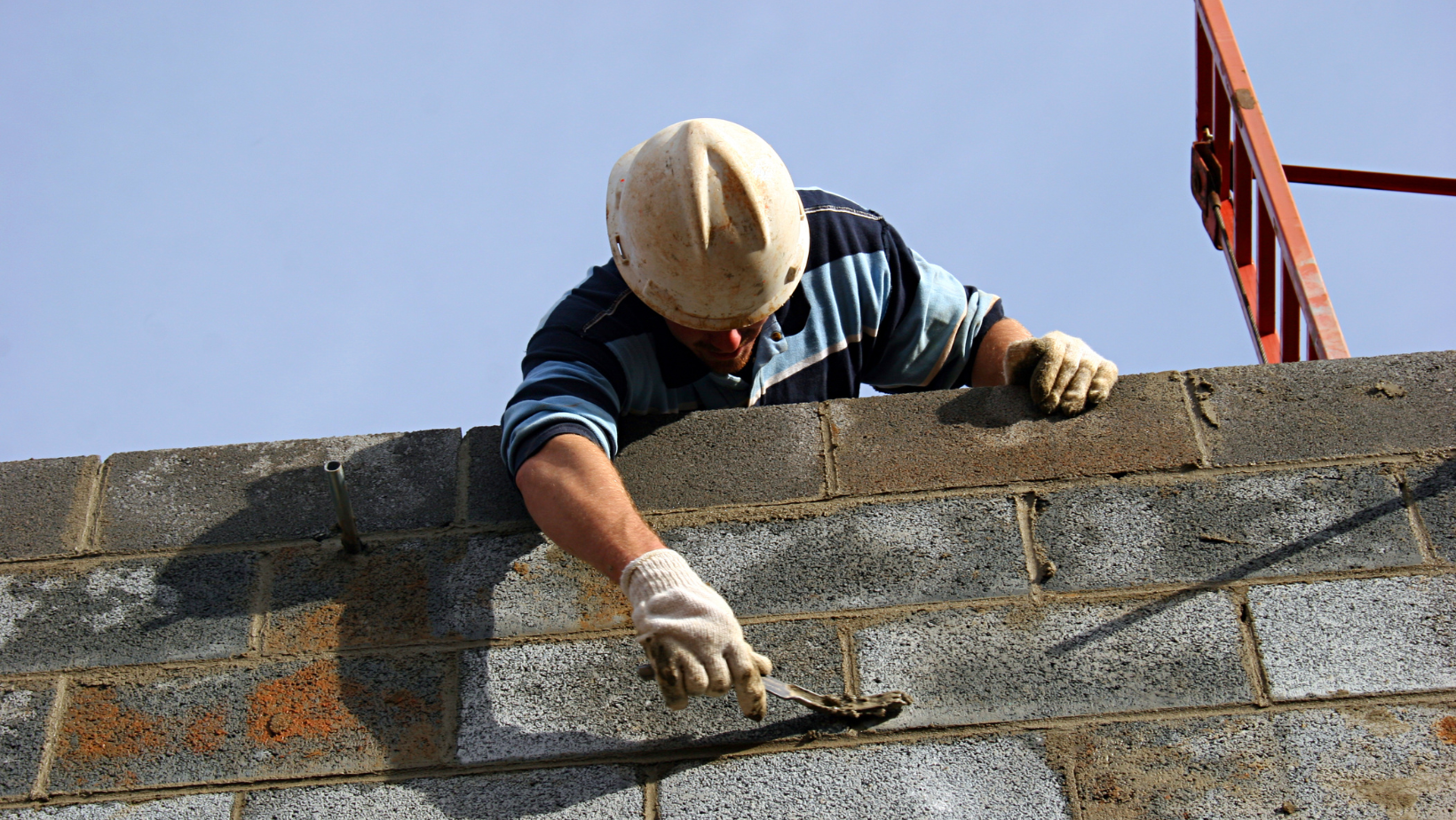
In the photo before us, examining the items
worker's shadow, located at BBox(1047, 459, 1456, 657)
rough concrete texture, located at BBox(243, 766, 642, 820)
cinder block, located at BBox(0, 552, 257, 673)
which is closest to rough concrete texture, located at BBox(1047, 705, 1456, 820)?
worker's shadow, located at BBox(1047, 459, 1456, 657)

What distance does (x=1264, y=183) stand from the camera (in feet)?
16.1

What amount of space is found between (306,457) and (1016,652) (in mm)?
1740

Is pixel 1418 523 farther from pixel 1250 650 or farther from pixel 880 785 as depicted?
pixel 880 785

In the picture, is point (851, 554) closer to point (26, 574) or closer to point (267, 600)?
point (267, 600)

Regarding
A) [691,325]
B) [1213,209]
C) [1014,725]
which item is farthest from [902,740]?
[1213,209]

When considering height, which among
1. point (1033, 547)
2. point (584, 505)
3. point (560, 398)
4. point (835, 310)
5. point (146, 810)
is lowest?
point (146, 810)

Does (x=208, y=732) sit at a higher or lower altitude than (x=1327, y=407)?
lower

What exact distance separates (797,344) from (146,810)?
6.03ft

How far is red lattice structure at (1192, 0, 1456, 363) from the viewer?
4.57 m

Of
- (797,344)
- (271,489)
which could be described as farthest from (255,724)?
(797,344)

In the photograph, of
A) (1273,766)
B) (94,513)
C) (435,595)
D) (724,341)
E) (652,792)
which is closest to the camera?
(1273,766)

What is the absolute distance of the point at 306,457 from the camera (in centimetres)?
325

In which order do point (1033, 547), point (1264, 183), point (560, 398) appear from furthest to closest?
1. point (1264, 183)
2. point (560, 398)
3. point (1033, 547)

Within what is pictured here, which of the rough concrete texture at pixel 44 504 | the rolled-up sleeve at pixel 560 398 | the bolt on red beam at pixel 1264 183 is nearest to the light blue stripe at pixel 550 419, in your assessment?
the rolled-up sleeve at pixel 560 398
